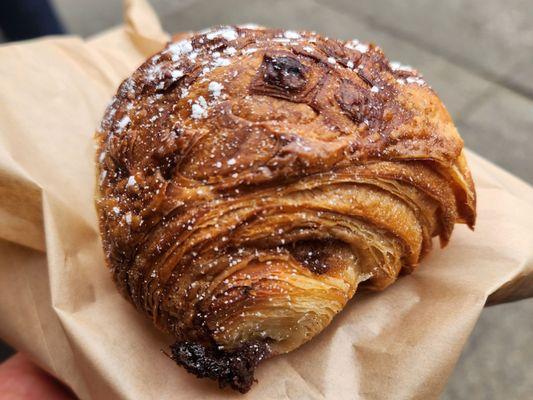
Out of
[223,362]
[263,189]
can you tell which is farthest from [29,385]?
[263,189]

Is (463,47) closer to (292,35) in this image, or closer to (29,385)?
(292,35)

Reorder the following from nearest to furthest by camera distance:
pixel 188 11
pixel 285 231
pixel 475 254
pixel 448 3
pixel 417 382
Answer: pixel 285 231 < pixel 417 382 < pixel 475 254 < pixel 448 3 < pixel 188 11

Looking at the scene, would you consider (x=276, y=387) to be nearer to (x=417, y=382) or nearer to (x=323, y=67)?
(x=417, y=382)

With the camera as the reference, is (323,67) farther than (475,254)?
No

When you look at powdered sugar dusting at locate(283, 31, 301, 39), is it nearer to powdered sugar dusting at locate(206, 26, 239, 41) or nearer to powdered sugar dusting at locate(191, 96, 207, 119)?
powdered sugar dusting at locate(206, 26, 239, 41)

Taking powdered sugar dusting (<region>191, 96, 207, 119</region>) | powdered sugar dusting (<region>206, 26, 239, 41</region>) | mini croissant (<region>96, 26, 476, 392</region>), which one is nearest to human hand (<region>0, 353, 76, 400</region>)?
mini croissant (<region>96, 26, 476, 392</region>)

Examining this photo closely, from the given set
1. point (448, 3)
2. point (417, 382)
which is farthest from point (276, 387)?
point (448, 3)
